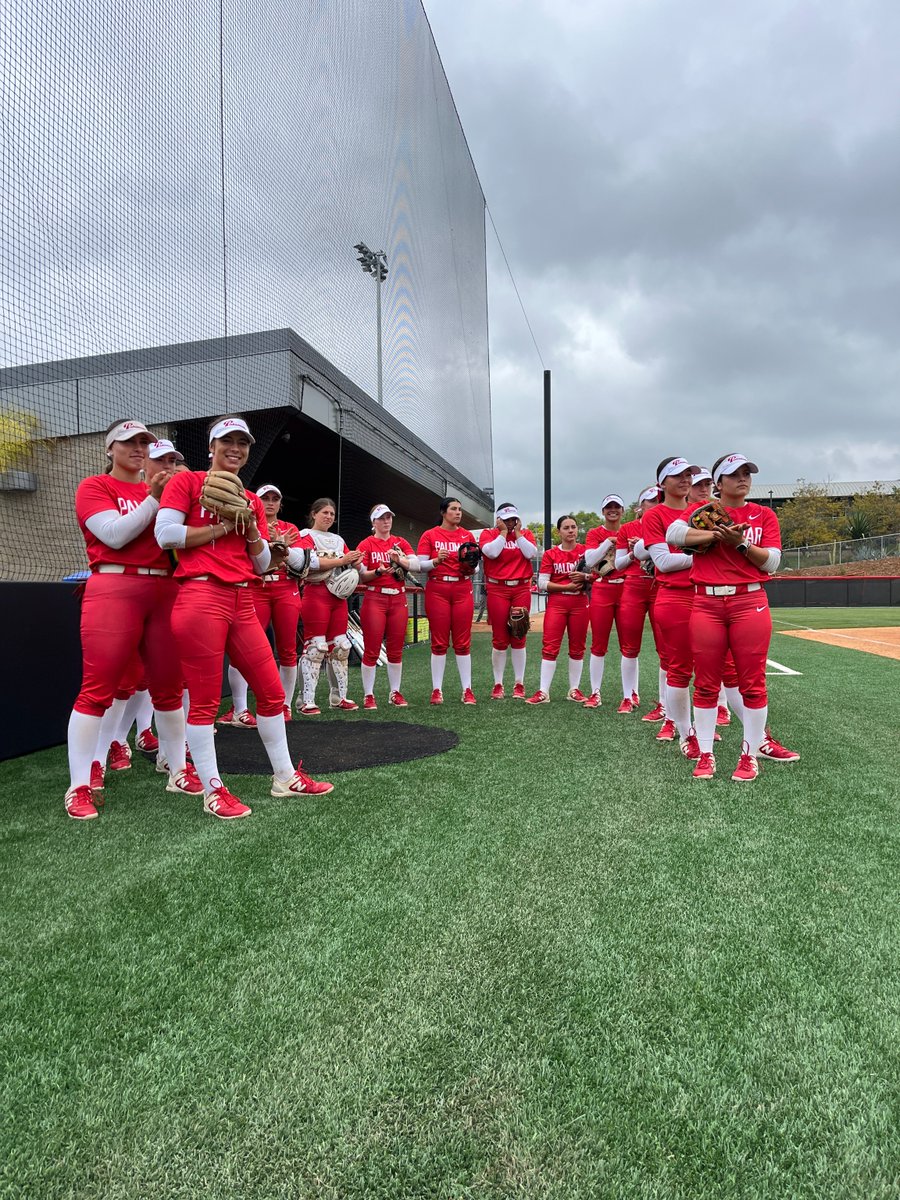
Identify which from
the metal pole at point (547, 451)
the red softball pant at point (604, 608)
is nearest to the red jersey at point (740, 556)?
the red softball pant at point (604, 608)

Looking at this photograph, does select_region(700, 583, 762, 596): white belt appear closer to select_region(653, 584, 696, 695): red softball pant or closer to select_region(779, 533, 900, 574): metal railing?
select_region(653, 584, 696, 695): red softball pant

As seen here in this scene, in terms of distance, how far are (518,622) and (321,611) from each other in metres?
1.87

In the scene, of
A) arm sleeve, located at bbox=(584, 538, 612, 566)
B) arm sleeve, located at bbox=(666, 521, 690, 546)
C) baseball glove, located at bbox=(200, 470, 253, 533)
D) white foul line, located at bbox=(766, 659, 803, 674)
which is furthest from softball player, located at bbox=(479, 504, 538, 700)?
white foul line, located at bbox=(766, 659, 803, 674)

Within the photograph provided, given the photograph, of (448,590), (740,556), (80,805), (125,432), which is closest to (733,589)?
(740,556)

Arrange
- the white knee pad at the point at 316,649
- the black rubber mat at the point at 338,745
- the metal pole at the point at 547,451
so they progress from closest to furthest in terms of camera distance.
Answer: the black rubber mat at the point at 338,745 < the white knee pad at the point at 316,649 < the metal pole at the point at 547,451

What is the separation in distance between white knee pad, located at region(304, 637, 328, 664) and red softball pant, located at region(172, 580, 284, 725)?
116 inches

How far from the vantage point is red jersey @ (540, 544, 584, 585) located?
6477 mm

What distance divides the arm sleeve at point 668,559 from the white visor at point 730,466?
0.51 metres

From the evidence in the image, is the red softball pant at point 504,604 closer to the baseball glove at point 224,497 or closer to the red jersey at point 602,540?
the red jersey at point 602,540

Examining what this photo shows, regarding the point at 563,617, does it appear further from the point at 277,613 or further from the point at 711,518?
the point at 711,518

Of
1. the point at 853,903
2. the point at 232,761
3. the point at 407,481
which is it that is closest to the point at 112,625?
the point at 232,761

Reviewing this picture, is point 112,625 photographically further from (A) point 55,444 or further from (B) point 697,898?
(A) point 55,444

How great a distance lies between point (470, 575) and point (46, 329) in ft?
14.2

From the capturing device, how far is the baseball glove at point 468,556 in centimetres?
620
